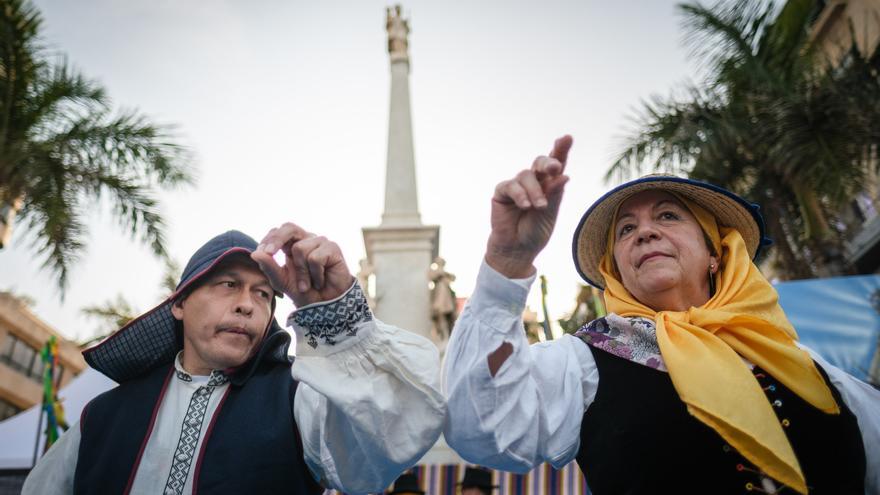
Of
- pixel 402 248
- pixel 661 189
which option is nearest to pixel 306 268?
pixel 661 189

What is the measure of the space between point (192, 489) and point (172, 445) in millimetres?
238

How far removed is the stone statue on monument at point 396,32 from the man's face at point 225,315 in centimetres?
1021

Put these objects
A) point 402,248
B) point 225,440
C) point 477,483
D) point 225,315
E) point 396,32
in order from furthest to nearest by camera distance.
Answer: point 396,32 < point 402,248 < point 477,483 < point 225,315 < point 225,440

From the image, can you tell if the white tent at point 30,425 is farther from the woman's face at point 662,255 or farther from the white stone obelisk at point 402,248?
the woman's face at point 662,255

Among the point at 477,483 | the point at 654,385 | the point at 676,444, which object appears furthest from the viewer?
the point at 477,483

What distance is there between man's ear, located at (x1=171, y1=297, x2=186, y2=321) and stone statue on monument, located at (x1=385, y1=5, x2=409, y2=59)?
10.2 meters

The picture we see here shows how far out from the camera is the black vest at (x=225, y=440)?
5.81ft

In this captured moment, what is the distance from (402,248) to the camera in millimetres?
8859

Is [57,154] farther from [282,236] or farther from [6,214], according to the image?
[282,236]

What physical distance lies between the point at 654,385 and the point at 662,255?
48cm

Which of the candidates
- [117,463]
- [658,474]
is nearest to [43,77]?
[117,463]

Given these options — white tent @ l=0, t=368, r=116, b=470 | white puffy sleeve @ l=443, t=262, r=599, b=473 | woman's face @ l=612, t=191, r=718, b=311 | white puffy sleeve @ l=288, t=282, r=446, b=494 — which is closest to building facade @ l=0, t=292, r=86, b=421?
white tent @ l=0, t=368, r=116, b=470

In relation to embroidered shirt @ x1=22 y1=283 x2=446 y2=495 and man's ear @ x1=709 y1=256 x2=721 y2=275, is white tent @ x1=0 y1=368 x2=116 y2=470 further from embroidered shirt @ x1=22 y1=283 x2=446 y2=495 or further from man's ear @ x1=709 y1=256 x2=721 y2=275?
man's ear @ x1=709 y1=256 x2=721 y2=275

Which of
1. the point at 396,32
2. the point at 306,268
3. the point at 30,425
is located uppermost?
the point at 396,32
